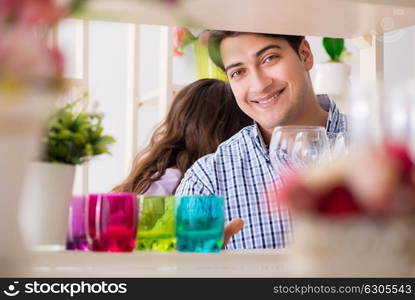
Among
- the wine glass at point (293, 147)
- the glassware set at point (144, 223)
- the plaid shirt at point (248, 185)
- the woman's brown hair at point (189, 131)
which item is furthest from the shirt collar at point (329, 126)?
the glassware set at point (144, 223)

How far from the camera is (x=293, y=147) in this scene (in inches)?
43.5

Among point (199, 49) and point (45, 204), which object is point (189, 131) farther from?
point (45, 204)

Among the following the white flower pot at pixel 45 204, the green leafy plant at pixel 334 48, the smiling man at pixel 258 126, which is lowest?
the white flower pot at pixel 45 204

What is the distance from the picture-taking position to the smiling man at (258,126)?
2.12m

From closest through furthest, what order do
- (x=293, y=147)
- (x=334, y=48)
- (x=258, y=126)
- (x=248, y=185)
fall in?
(x=293, y=147) < (x=248, y=185) < (x=258, y=126) < (x=334, y=48)

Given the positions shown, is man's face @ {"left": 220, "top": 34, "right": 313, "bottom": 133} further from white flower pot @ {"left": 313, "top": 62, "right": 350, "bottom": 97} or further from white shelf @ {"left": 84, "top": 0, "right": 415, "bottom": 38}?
white shelf @ {"left": 84, "top": 0, "right": 415, "bottom": 38}

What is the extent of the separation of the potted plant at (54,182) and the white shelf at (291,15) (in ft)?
0.54

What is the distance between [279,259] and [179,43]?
184 cm

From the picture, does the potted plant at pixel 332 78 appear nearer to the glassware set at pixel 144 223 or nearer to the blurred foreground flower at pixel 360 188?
the glassware set at pixel 144 223

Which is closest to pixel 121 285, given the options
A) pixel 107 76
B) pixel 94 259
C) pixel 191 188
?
pixel 94 259

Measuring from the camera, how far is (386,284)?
768 millimetres

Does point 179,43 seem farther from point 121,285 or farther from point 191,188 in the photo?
point 121,285

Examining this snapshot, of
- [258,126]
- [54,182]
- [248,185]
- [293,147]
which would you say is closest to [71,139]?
[54,182]

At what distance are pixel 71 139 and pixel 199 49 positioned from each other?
1.86m
